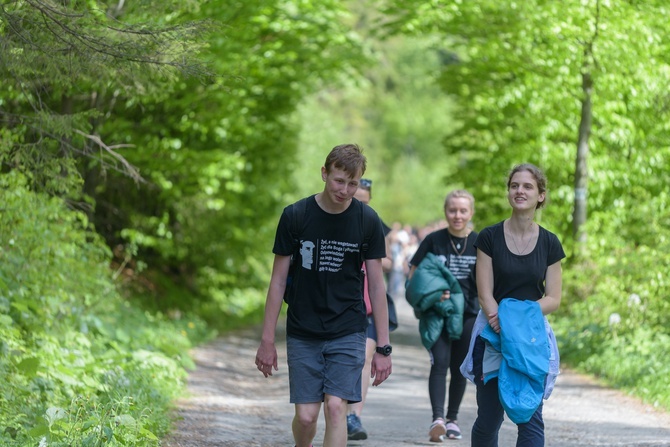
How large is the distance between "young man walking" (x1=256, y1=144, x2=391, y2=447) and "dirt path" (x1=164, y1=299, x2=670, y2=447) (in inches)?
89.3

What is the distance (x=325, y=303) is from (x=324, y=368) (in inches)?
13.8

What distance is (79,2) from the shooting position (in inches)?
324

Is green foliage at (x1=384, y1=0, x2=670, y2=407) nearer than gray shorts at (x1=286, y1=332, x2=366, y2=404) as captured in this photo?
No

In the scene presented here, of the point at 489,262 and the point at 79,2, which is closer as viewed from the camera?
the point at 489,262

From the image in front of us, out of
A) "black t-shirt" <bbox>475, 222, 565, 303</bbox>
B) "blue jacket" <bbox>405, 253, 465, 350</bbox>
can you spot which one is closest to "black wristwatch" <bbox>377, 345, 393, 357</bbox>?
"black t-shirt" <bbox>475, 222, 565, 303</bbox>

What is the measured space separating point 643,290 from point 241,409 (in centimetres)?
562

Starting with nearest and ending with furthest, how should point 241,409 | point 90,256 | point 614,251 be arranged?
point 241,409
point 90,256
point 614,251

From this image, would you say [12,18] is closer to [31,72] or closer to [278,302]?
[31,72]

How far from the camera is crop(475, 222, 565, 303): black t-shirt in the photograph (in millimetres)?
5914

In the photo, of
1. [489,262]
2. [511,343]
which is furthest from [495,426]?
[489,262]

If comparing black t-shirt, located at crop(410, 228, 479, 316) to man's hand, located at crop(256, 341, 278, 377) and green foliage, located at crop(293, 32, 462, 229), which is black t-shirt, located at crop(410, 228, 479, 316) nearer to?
man's hand, located at crop(256, 341, 278, 377)

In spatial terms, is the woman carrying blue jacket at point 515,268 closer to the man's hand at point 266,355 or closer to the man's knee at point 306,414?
the man's knee at point 306,414

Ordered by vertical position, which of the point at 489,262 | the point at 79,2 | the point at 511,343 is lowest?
the point at 511,343

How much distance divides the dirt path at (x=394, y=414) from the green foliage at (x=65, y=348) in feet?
1.20
